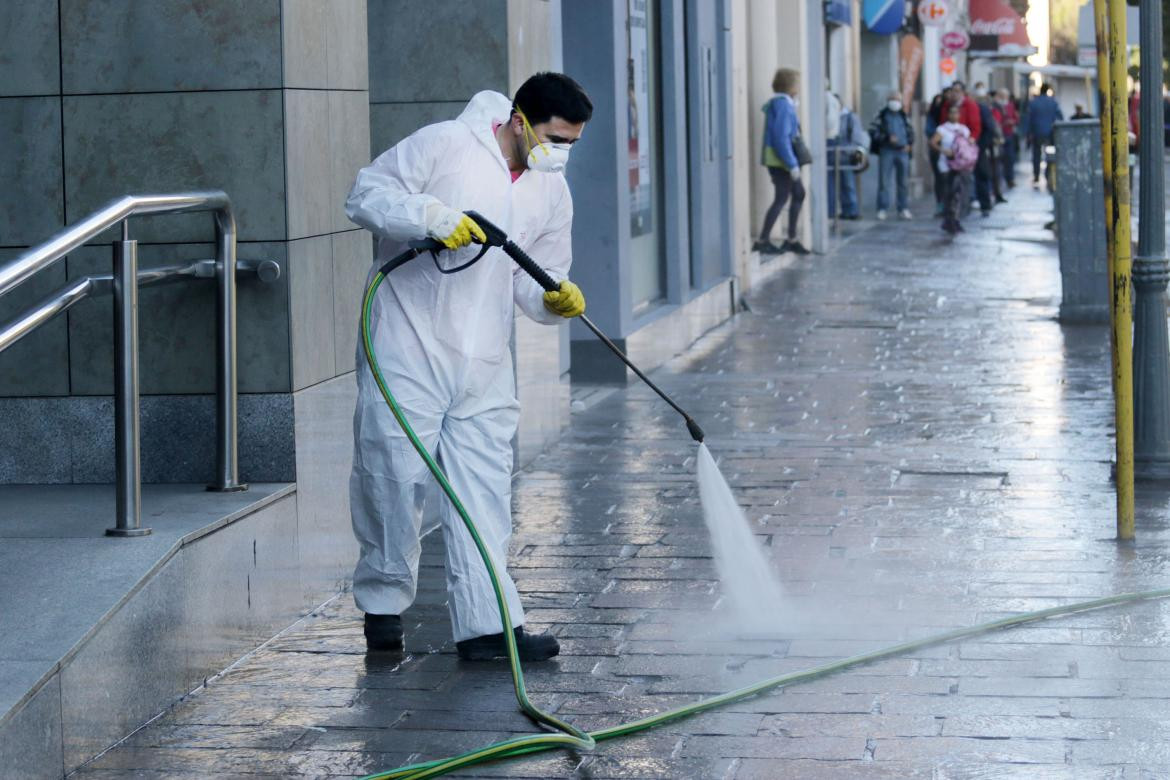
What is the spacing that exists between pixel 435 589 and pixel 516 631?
1.05 meters

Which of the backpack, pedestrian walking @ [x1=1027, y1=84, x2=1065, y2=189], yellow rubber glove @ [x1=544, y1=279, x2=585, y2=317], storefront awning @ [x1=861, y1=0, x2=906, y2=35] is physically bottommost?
yellow rubber glove @ [x1=544, y1=279, x2=585, y2=317]

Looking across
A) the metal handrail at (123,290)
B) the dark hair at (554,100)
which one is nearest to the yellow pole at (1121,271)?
the dark hair at (554,100)

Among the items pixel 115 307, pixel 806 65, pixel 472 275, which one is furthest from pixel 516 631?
pixel 806 65

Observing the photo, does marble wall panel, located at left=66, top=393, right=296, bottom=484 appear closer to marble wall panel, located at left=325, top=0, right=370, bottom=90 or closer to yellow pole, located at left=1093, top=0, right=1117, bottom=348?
marble wall panel, located at left=325, top=0, right=370, bottom=90

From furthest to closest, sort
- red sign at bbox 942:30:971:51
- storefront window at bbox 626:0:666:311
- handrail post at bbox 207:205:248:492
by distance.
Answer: red sign at bbox 942:30:971:51
storefront window at bbox 626:0:666:311
handrail post at bbox 207:205:248:492

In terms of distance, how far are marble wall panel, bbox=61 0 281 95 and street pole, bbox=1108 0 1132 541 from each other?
2.94 m

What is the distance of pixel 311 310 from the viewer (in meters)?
6.40

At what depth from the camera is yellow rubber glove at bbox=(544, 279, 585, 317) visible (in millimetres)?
5598

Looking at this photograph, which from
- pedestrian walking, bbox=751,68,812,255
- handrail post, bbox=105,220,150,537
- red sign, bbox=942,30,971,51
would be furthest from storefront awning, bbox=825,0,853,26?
handrail post, bbox=105,220,150,537

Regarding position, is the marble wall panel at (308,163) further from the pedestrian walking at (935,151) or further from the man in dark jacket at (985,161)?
the man in dark jacket at (985,161)

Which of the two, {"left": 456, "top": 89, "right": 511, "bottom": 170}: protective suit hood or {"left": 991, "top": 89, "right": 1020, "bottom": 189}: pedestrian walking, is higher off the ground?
{"left": 991, "top": 89, "right": 1020, "bottom": 189}: pedestrian walking

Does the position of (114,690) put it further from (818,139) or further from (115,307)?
(818,139)

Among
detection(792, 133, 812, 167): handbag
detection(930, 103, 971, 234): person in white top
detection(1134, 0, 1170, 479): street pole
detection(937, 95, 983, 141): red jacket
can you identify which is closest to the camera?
detection(1134, 0, 1170, 479): street pole

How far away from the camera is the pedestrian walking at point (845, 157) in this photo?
84.5 ft
